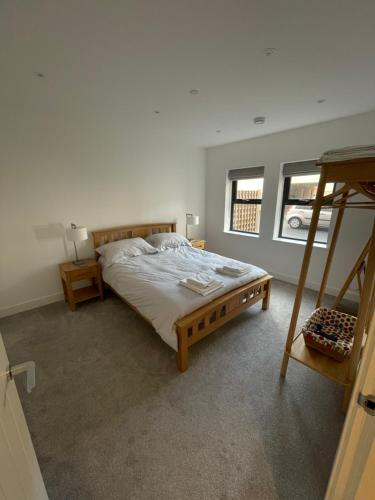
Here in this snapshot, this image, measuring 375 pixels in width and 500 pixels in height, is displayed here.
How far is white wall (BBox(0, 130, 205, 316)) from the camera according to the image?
2592mm

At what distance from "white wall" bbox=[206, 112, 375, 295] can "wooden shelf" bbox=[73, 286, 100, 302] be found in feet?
8.87

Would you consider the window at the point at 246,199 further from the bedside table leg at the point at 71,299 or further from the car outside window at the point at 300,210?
the bedside table leg at the point at 71,299

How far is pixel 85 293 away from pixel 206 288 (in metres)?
1.90

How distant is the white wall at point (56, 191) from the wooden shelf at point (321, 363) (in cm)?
300

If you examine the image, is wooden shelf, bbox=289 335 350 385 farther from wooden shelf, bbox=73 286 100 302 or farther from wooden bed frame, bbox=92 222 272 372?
wooden shelf, bbox=73 286 100 302

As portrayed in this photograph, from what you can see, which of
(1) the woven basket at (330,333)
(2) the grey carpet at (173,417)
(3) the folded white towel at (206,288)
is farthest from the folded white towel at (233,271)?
(1) the woven basket at (330,333)

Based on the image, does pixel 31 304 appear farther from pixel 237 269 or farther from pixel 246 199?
pixel 246 199

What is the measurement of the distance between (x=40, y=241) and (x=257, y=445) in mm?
3150

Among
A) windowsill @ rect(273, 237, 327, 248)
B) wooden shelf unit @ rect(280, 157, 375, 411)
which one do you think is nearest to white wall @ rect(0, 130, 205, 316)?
windowsill @ rect(273, 237, 327, 248)

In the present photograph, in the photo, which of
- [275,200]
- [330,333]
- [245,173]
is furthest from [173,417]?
[245,173]

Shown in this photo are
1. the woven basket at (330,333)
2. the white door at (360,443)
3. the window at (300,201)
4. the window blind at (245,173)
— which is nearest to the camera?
the white door at (360,443)

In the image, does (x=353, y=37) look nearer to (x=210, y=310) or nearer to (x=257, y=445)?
(x=210, y=310)

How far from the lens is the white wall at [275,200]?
2873mm

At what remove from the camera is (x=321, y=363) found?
1606mm
